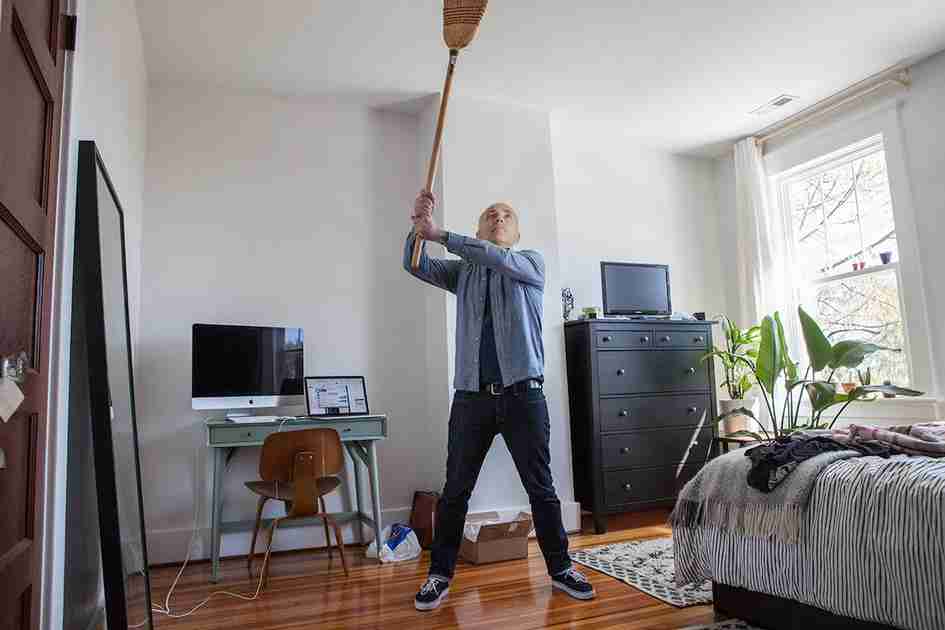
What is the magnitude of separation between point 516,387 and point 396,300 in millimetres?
1667

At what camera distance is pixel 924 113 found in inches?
149

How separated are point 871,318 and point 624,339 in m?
1.65

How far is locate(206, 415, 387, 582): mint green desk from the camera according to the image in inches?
122

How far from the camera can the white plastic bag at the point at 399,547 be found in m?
3.29

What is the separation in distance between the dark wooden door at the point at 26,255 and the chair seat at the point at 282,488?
1.61 metres

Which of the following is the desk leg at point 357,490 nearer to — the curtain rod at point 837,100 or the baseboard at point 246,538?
the baseboard at point 246,538

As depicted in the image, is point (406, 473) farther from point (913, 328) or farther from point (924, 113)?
point (924, 113)

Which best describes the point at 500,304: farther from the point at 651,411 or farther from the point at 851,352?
the point at 851,352

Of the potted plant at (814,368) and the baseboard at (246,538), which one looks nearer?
the baseboard at (246,538)

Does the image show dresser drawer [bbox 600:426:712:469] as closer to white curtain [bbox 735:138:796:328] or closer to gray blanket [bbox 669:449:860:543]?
white curtain [bbox 735:138:796:328]

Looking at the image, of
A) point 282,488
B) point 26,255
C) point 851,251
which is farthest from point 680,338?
point 26,255

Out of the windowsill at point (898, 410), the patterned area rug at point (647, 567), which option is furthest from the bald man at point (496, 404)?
the windowsill at point (898, 410)

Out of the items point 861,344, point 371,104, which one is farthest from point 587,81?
point 861,344

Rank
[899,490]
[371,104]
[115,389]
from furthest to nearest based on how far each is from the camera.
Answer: [371,104], [115,389], [899,490]
